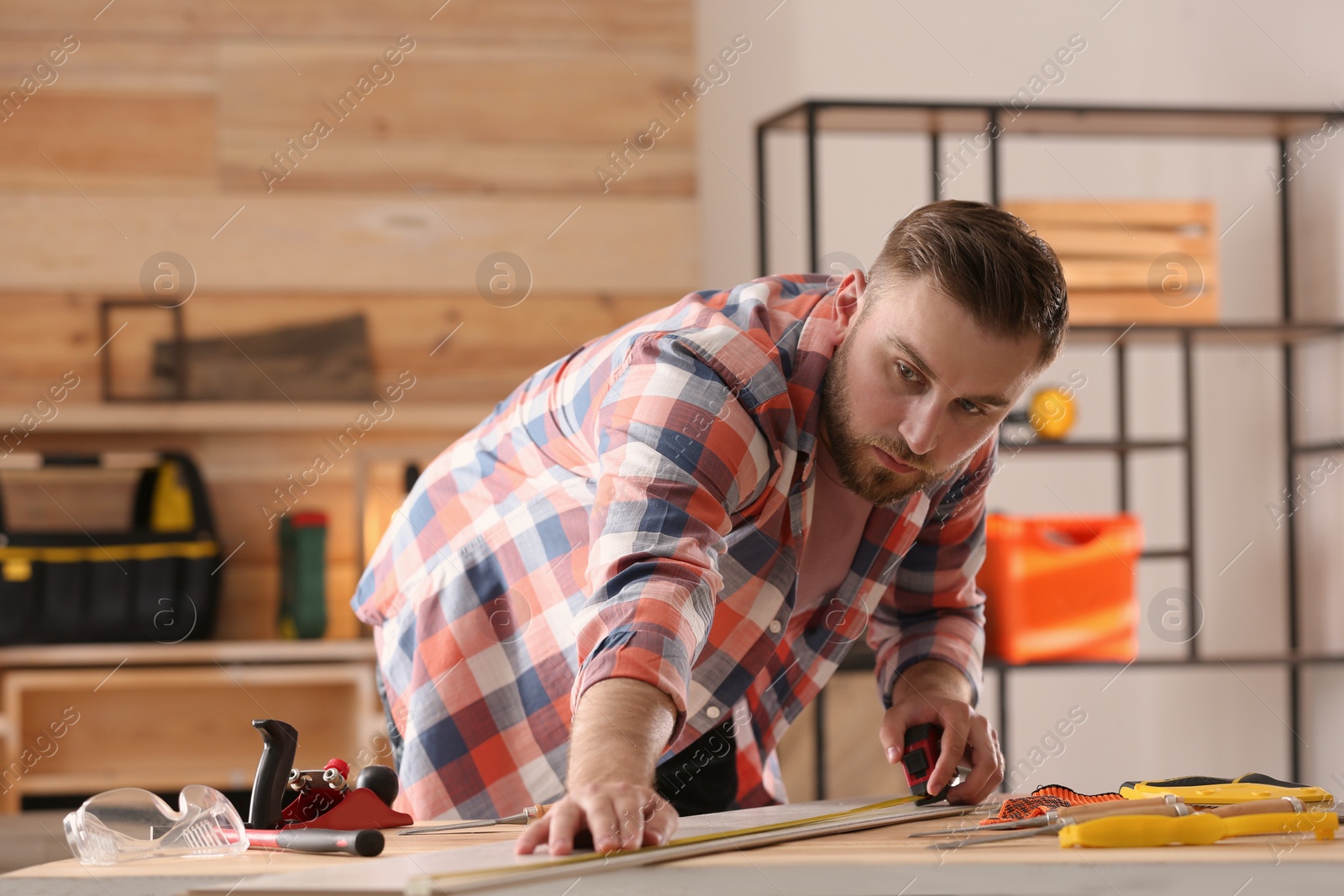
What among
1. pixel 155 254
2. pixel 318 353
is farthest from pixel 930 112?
pixel 155 254

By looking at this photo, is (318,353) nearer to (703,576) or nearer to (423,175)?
(423,175)

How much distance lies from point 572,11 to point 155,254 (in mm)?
1172

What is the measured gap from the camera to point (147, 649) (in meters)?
2.81

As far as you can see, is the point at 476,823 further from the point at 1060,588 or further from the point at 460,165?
the point at 460,165

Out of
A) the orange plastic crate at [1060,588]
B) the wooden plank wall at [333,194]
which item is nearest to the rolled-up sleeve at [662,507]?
the orange plastic crate at [1060,588]

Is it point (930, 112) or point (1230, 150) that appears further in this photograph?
point (1230, 150)

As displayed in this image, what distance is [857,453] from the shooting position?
107cm

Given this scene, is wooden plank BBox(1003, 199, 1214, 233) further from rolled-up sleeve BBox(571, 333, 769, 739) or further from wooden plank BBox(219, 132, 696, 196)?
rolled-up sleeve BBox(571, 333, 769, 739)

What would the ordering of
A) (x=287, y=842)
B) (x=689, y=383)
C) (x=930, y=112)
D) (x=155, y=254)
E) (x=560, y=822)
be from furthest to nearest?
(x=155, y=254) → (x=930, y=112) → (x=689, y=383) → (x=287, y=842) → (x=560, y=822)

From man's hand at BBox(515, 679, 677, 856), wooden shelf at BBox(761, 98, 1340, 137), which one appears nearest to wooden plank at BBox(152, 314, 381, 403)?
wooden shelf at BBox(761, 98, 1340, 137)

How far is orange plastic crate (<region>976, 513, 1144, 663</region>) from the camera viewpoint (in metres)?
2.60

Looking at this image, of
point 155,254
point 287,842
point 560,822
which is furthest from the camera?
point 155,254

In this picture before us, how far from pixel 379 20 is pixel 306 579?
137 cm

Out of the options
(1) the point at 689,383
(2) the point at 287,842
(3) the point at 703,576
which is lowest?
(2) the point at 287,842
